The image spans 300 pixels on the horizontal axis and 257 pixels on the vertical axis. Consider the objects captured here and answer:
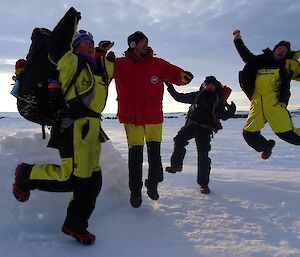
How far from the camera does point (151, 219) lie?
4.16m

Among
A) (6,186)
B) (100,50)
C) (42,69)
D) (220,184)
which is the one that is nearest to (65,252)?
(6,186)

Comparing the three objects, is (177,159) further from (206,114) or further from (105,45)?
(105,45)

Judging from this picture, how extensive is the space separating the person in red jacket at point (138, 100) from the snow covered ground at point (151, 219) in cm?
32

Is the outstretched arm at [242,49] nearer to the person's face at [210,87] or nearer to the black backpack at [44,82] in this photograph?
the person's face at [210,87]

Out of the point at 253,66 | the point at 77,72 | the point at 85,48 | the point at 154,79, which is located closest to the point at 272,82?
the point at 253,66

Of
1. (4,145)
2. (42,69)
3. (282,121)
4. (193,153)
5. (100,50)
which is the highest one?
(100,50)

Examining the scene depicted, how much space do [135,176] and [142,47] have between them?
151cm

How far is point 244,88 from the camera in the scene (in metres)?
5.47

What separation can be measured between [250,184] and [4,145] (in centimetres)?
347

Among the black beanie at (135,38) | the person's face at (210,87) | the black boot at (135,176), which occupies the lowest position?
the black boot at (135,176)

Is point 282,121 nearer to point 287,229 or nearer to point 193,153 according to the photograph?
point 287,229

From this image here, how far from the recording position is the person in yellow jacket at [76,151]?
3.38 metres

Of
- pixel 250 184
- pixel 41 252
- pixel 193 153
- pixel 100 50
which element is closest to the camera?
pixel 41 252

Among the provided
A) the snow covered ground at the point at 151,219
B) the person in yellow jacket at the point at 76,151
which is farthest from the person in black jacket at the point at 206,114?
the person in yellow jacket at the point at 76,151
